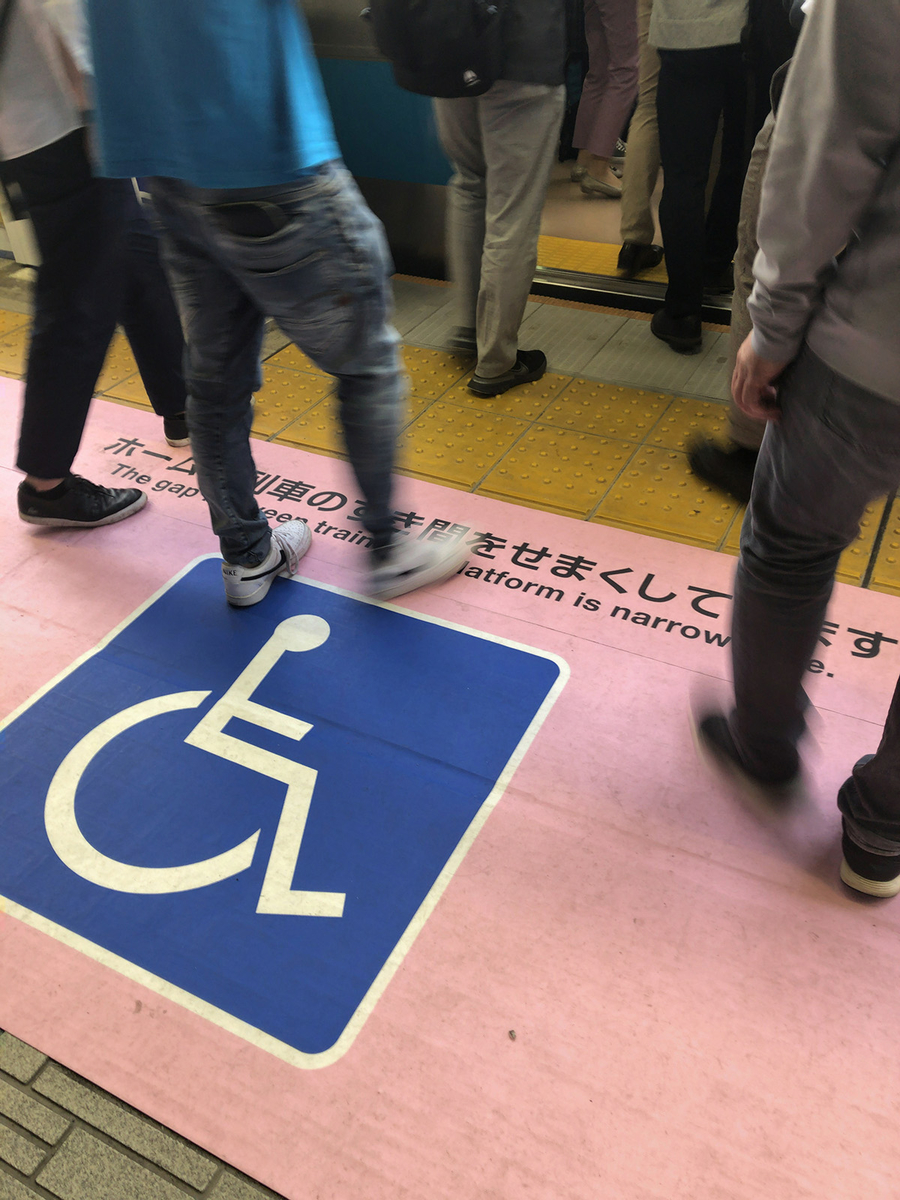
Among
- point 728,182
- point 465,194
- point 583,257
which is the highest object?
point 465,194

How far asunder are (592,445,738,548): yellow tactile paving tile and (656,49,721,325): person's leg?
2.99 ft

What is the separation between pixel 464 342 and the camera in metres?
3.31

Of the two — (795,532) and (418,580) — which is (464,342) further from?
(795,532)

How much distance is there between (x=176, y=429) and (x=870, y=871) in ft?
7.54

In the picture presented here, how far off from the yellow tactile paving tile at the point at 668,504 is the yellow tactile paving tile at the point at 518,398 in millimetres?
459

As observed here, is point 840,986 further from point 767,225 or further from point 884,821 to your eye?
point 767,225

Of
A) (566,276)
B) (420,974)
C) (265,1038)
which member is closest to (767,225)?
(420,974)

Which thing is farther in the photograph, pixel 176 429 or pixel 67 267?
pixel 176 429

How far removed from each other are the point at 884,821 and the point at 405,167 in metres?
3.39

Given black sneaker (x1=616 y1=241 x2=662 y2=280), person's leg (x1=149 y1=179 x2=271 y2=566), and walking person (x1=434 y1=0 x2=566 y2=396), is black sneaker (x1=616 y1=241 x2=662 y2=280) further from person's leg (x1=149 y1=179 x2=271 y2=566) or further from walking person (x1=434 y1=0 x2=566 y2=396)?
person's leg (x1=149 y1=179 x2=271 y2=566)

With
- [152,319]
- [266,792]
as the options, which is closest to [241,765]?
[266,792]

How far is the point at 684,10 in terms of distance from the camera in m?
2.73

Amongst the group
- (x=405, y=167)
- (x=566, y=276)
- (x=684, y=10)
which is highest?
(x=684, y=10)

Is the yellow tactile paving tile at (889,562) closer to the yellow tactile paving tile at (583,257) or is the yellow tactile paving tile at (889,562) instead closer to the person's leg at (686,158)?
the person's leg at (686,158)
